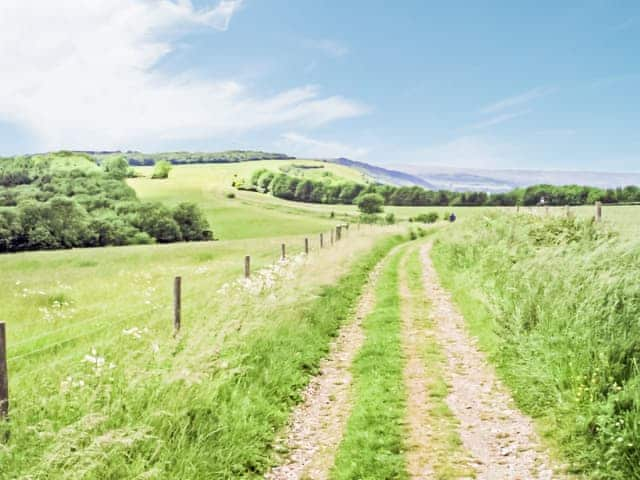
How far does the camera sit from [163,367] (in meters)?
7.93

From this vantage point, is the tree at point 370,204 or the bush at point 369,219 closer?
the bush at point 369,219

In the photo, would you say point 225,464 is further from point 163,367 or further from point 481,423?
point 481,423

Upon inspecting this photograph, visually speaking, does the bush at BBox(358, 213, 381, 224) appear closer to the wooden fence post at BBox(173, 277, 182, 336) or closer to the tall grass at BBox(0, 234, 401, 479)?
the tall grass at BBox(0, 234, 401, 479)

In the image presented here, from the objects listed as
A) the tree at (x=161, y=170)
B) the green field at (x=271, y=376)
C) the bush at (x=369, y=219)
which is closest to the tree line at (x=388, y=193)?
the bush at (x=369, y=219)

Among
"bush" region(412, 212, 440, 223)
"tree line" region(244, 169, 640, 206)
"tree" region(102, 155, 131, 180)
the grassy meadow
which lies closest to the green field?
the grassy meadow

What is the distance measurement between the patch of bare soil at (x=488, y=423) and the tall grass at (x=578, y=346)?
0.91ft

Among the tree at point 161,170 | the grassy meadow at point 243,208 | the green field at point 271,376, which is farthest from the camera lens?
the tree at point 161,170

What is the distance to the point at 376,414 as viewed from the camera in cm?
791

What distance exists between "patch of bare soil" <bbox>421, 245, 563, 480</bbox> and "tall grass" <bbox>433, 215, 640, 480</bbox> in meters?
0.28

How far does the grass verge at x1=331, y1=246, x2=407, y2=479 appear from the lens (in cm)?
640

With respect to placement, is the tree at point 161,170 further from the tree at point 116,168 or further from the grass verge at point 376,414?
the grass verge at point 376,414

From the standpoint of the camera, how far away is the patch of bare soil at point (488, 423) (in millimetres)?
6371

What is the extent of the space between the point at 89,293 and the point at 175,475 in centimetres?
1865

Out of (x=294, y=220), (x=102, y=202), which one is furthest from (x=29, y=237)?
(x=294, y=220)
